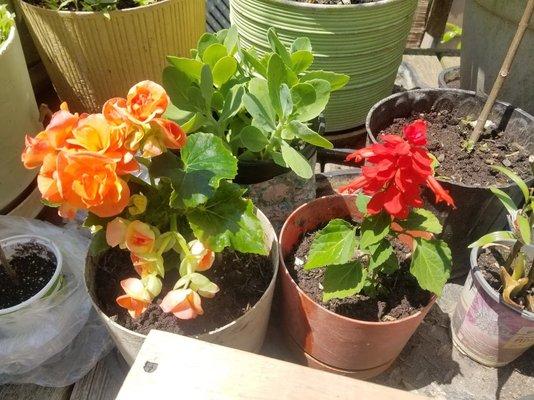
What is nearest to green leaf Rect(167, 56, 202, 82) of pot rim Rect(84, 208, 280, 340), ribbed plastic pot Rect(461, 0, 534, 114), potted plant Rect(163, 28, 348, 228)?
potted plant Rect(163, 28, 348, 228)

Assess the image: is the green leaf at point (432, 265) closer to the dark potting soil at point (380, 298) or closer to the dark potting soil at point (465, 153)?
the dark potting soil at point (380, 298)

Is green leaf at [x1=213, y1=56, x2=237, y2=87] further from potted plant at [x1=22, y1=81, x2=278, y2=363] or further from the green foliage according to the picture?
potted plant at [x1=22, y1=81, x2=278, y2=363]

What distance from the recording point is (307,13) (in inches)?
40.7

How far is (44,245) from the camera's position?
0.91 metres

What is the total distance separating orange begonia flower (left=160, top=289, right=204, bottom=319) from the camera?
0.63 metres

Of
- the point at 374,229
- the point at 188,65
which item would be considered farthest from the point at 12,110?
the point at 374,229

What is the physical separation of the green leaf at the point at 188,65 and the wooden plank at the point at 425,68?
98cm

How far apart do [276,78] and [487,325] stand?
1.92 ft

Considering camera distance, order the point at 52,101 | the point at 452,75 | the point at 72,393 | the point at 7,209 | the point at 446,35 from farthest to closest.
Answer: the point at 446,35
the point at 452,75
the point at 52,101
the point at 7,209
the point at 72,393

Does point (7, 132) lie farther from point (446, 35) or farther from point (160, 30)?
point (446, 35)

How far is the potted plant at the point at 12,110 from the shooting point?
0.87m

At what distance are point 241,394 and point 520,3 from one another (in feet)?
3.33

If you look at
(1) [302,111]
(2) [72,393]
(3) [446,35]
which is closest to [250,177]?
(1) [302,111]

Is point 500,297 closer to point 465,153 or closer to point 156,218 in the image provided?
point 465,153
